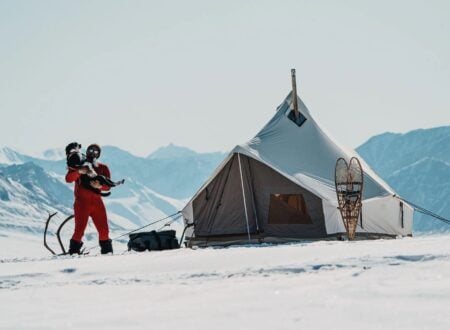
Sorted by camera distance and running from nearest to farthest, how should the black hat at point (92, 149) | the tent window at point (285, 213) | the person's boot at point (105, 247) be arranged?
the person's boot at point (105, 247) < the black hat at point (92, 149) < the tent window at point (285, 213)

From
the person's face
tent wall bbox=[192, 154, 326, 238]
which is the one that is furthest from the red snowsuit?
tent wall bbox=[192, 154, 326, 238]

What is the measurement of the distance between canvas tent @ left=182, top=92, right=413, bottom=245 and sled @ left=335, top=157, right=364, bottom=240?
236mm

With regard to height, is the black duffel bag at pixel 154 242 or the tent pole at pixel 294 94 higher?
the tent pole at pixel 294 94

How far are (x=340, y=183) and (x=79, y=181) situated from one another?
6.76m

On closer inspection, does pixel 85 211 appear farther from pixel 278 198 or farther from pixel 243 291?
pixel 278 198

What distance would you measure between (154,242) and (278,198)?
4.19 m

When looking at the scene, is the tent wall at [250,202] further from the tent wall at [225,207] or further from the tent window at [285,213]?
the tent window at [285,213]

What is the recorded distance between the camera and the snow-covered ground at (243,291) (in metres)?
3.99

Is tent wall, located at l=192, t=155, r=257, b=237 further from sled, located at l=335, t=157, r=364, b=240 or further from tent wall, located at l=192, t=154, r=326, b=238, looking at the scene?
sled, located at l=335, t=157, r=364, b=240

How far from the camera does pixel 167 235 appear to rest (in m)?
12.6

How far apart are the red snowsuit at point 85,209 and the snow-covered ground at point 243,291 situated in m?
2.67

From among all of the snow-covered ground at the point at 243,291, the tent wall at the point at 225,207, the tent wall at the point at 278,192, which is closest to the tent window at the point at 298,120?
the tent wall at the point at 278,192

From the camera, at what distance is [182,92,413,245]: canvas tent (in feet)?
50.1

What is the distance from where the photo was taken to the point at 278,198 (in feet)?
51.8
